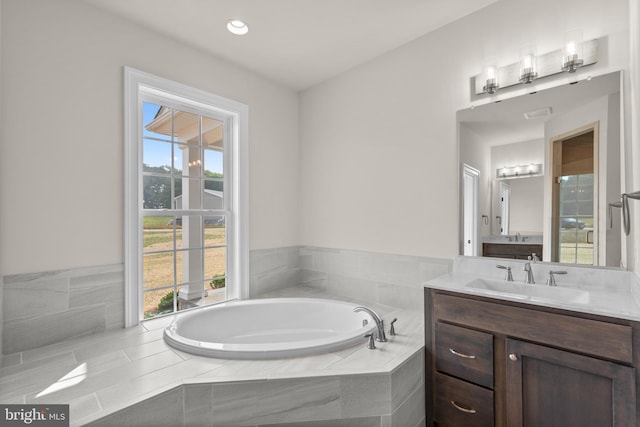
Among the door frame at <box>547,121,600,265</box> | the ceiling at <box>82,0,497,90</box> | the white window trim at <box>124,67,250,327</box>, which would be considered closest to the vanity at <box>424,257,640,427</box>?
the door frame at <box>547,121,600,265</box>

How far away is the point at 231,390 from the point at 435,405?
120 centimetres

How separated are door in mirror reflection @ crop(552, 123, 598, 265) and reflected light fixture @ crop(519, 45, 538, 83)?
0.42 metres

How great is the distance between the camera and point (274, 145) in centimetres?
328

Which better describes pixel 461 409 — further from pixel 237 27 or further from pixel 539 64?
pixel 237 27

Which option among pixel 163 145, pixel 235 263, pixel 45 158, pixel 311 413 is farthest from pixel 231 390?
pixel 163 145

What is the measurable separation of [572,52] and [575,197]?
32.8 inches

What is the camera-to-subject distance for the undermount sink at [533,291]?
5.30 ft

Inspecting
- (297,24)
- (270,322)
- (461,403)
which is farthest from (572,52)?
(270,322)

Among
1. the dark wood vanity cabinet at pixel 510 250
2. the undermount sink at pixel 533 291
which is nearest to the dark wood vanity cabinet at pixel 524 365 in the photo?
the undermount sink at pixel 533 291

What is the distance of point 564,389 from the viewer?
1.40 metres

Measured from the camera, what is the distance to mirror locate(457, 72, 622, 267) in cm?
172

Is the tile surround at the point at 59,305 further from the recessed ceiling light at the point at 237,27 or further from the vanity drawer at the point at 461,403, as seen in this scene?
the vanity drawer at the point at 461,403

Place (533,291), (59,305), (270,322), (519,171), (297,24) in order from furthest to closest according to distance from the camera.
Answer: (270,322) < (297,24) < (519,171) < (59,305) < (533,291)

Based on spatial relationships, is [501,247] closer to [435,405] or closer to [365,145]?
[435,405]
